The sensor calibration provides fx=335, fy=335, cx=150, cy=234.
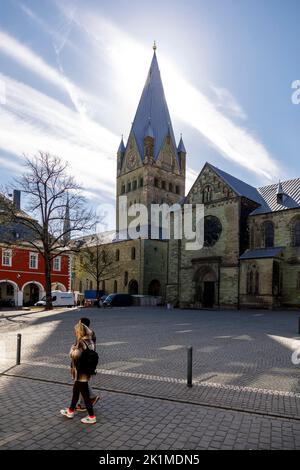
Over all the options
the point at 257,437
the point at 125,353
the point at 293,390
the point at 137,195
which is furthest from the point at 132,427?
the point at 137,195

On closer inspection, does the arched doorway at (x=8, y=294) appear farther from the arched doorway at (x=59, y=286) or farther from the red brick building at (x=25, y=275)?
the arched doorway at (x=59, y=286)

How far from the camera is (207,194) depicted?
40.4 m

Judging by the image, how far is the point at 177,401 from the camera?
253 inches

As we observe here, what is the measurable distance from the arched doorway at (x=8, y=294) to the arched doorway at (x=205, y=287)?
74.3ft

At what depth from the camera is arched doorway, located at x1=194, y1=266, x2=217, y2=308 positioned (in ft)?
124

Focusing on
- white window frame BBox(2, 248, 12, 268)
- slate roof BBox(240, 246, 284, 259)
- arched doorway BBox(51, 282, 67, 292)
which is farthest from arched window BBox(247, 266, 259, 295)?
white window frame BBox(2, 248, 12, 268)

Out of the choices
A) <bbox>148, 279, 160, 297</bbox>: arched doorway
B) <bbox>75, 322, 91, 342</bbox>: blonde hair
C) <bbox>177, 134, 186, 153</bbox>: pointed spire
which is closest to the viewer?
<bbox>75, 322, 91, 342</bbox>: blonde hair

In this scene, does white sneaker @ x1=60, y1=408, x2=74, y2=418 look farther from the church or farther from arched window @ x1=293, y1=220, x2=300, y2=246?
arched window @ x1=293, y1=220, x2=300, y2=246

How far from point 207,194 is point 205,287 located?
11.1m

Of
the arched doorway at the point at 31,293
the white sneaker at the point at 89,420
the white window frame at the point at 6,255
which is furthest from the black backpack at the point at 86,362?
the arched doorway at the point at 31,293

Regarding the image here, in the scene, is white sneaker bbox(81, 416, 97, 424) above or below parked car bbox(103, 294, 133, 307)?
above

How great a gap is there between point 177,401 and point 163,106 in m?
65.3

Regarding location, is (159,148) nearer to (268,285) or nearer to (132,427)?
(268,285)

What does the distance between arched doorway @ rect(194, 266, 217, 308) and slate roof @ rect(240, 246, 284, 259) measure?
14.5ft
